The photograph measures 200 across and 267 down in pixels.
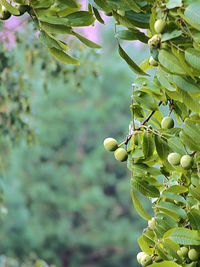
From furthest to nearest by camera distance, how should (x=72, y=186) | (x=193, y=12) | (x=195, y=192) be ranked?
(x=72, y=186) → (x=195, y=192) → (x=193, y=12)

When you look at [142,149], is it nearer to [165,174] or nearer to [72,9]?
[165,174]

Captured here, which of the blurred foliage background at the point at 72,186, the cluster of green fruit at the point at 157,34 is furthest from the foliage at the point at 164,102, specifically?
the blurred foliage background at the point at 72,186

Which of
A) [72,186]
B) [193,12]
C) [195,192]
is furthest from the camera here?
[72,186]

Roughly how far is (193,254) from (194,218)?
0.04 meters

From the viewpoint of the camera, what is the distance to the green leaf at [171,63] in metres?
0.55

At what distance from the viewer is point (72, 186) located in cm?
786

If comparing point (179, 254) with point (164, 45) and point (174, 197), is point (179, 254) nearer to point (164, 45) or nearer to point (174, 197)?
point (174, 197)

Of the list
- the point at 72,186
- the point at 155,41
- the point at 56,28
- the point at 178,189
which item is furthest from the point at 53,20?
the point at 72,186

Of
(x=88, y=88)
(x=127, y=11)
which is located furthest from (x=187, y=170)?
(x=88, y=88)

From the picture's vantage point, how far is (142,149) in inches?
25.5

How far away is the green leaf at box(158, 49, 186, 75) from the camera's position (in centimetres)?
55

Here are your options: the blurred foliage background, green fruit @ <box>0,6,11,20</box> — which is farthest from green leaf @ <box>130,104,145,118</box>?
the blurred foliage background

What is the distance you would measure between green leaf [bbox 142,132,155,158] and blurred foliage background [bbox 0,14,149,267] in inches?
251

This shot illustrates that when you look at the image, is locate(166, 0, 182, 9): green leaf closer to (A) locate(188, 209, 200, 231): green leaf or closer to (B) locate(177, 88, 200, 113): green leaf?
(B) locate(177, 88, 200, 113): green leaf
